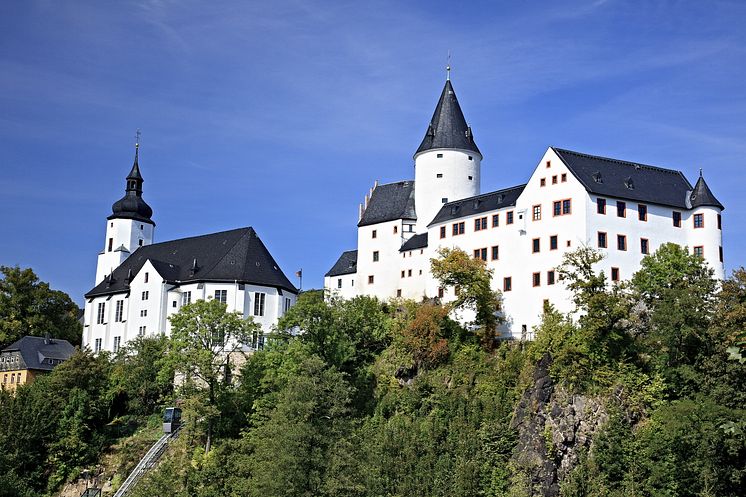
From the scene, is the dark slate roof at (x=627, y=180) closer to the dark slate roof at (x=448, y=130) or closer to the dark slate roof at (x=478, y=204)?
the dark slate roof at (x=478, y=204)

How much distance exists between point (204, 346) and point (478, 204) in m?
22.1

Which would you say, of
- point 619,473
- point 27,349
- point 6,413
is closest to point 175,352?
point 6,413

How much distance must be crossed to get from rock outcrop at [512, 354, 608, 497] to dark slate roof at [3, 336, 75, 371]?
46010 millimetres

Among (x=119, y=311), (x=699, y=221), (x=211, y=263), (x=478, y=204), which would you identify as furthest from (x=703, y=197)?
(x=119, y=311)

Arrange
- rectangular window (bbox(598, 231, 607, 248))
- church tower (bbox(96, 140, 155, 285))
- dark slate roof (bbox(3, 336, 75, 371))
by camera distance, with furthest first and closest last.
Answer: church tower (bbox(96, 140, 155, 285)) → dark slate roof (bbox(3, 336, 75, 371)) → rectangular window (bbox(598, 231, 607, 248))

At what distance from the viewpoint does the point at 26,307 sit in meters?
89.4

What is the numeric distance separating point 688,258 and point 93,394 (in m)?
44.4

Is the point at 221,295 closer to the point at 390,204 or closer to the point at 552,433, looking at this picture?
the point at 390,204

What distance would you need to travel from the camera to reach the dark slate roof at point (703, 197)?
2522 inches

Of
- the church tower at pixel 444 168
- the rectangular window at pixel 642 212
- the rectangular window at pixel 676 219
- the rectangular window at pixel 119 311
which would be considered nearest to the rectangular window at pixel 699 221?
the rectangular window at pixel 676 219

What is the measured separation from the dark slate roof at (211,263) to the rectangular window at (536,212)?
24911 mm

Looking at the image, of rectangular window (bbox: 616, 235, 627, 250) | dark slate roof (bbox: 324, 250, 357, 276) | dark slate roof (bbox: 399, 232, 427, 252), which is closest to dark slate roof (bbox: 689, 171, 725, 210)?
rectangular window (bbox: 616, 235, 627, 250)

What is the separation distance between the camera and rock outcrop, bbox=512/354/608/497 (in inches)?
2021

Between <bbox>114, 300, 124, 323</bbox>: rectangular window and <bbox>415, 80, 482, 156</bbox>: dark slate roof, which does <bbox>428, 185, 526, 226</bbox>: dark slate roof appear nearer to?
<bbox>415, 80, 482, 156</bbox>: dark slate roof
